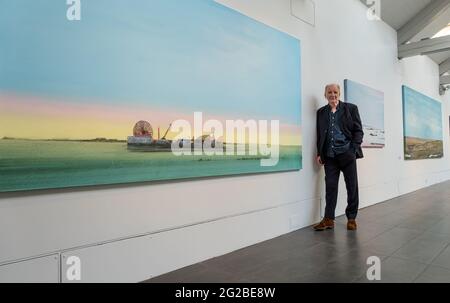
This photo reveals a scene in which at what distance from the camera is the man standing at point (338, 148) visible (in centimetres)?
294

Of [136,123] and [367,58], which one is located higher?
[367,58]

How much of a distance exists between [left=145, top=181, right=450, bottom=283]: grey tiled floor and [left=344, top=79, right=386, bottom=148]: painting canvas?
1401mm

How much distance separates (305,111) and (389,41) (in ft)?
9.94

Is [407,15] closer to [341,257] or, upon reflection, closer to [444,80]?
[444,80]

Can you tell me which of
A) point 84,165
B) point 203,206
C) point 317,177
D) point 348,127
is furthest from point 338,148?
point 84,165

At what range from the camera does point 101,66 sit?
5.29 feet

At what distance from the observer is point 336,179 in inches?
118

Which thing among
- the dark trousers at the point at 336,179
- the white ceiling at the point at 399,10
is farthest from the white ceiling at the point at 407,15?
the dark trousers at the point at 336,179

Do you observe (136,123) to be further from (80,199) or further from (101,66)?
(80,199)

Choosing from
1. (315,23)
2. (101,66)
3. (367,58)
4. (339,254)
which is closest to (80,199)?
(101,66)

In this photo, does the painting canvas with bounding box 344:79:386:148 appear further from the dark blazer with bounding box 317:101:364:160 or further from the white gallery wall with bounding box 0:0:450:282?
the dark blazer with bounding box 317:101:364:160

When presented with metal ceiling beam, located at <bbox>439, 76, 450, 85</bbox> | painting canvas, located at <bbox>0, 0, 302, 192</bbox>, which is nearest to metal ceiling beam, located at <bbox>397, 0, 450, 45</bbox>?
metal ceiling beam, located at <bbox>439, 76, 450, 85</bbox>

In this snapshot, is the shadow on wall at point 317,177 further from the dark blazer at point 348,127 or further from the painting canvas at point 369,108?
the painting canvas at point 369,108
